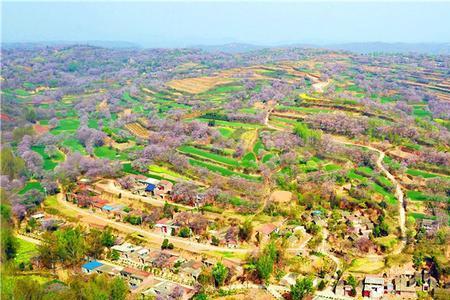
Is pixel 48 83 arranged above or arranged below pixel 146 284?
above

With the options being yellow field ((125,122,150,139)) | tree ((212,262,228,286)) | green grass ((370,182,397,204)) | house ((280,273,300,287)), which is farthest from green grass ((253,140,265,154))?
tree ((212,262,228,286))

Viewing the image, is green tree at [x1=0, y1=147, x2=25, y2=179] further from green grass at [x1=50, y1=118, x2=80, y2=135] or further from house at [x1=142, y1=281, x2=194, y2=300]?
green grass at [x1=50, y1=118, x2=80, y2=135]

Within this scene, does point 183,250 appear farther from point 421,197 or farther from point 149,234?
point 421,197

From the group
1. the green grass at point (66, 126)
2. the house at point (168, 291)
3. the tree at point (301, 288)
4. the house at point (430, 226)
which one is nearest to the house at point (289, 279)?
the tree at point (301, 288)

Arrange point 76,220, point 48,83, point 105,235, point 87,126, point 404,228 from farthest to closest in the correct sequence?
point 48,83 < point 87,126 < point 76,220 < point 404,228 < point 105,235

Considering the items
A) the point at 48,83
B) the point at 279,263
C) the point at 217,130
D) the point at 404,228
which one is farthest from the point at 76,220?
the point at 48,83

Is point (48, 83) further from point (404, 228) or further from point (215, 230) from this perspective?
point (404, 228)
